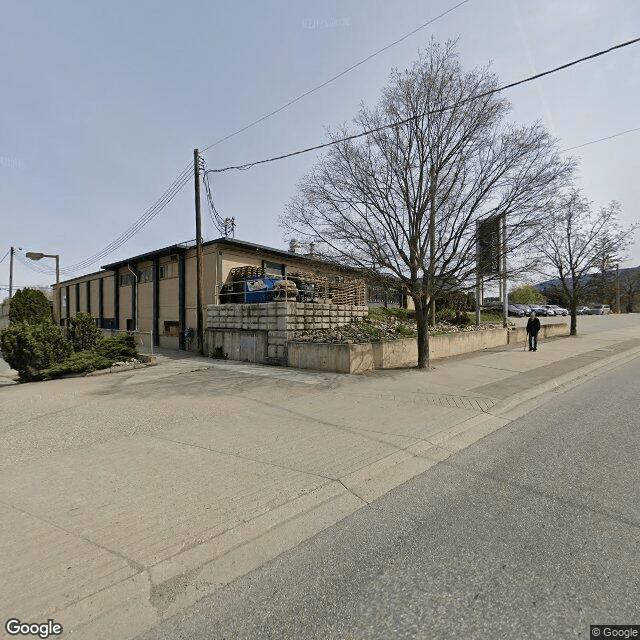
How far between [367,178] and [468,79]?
3.29m

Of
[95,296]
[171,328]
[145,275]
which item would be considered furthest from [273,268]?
[95,296]

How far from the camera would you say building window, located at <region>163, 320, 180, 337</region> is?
20.1 metres

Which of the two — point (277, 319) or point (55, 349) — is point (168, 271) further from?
point (277, 319)

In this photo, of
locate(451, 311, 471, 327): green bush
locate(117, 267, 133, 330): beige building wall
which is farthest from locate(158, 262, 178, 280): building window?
locate(451, 311, 471, 327): green bush

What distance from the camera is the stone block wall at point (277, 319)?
42.9 ft

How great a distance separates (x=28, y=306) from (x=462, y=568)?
26206mm

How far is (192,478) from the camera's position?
4.06m

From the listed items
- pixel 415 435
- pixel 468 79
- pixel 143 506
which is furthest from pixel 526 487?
pixel 468 79

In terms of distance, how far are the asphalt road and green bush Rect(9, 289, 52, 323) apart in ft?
79.0

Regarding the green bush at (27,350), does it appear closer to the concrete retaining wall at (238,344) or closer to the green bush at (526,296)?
the concrete retaining wall at (238,344)

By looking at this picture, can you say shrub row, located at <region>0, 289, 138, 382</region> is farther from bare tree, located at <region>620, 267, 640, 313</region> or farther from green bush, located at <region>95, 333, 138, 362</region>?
bare tree, located at <region>620, 267, 640, 313</region>

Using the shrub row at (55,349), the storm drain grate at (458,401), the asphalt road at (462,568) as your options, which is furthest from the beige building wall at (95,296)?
the asphalt road at (462,568)

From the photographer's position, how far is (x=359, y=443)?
5137 millimetres

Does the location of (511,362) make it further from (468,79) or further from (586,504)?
(586,504)
